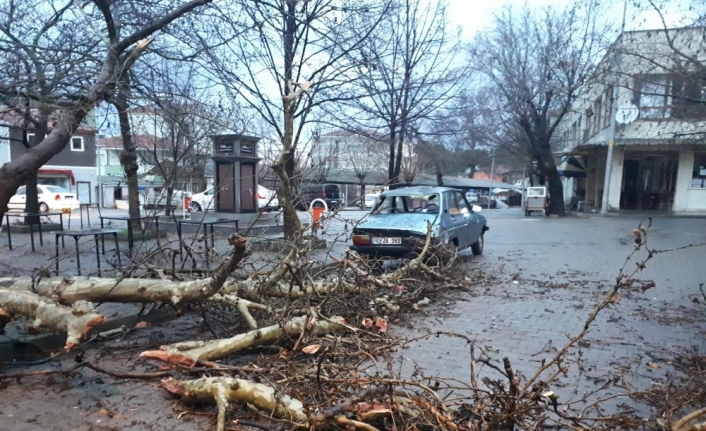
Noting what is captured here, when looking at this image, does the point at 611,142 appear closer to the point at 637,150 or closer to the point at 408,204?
the point at 637,150

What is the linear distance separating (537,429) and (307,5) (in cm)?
949

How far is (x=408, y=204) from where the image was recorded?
964cm

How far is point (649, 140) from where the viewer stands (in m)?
20.7

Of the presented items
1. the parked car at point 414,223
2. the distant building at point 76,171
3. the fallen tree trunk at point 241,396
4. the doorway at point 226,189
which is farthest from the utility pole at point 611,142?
the distant building at point 76,171

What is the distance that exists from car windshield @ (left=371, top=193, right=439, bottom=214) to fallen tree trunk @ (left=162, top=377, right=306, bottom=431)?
20.4 feet

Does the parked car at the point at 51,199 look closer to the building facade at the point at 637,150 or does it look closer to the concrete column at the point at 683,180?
the building facade at the point at 637,150

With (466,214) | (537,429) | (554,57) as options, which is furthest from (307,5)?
(554,57)

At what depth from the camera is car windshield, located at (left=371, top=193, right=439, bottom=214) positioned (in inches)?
371

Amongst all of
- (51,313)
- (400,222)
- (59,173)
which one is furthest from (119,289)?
(59,173)

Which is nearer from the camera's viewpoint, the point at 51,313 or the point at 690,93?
the point at 51,313

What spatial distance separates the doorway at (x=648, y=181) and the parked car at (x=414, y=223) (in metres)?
16.8

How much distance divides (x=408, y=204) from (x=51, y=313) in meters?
6.69

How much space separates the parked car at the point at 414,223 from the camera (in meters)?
8.30

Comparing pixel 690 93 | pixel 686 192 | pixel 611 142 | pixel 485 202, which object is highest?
pixel 690 93
